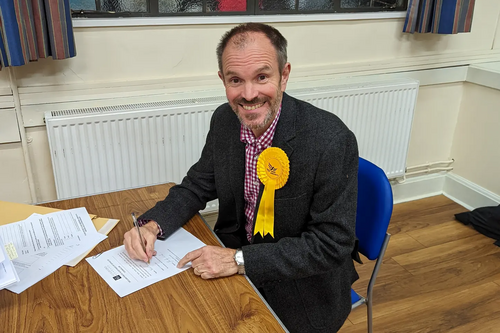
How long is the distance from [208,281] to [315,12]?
195 cm

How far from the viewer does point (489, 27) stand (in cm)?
317

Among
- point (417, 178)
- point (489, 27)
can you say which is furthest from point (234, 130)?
point (489, 27)

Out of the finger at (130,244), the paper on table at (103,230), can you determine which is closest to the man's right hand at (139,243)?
the finger at (130,244)

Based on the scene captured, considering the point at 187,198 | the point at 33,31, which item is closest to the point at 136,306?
the point at 187,198

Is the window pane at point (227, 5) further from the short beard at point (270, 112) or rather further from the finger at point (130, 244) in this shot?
the finger at point (130, 244)

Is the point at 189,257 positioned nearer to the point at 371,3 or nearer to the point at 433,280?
the point at 433,280

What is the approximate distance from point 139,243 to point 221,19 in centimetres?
151

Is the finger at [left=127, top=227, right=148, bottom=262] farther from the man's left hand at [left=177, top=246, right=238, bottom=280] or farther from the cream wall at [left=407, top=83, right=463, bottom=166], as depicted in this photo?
the cream wall at [left=407, top=83, right=463, bottom=166]

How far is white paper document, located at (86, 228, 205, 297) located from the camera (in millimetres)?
1137

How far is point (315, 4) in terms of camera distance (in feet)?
8.87

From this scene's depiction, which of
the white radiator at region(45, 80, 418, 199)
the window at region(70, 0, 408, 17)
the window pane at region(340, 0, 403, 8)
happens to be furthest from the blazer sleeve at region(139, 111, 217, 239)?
the window pane at region(340, 0, 403, 8)

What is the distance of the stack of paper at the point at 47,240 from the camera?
46.6 inches

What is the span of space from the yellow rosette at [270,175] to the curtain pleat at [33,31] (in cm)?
113

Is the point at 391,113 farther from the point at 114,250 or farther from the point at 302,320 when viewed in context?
the point at 114,250
